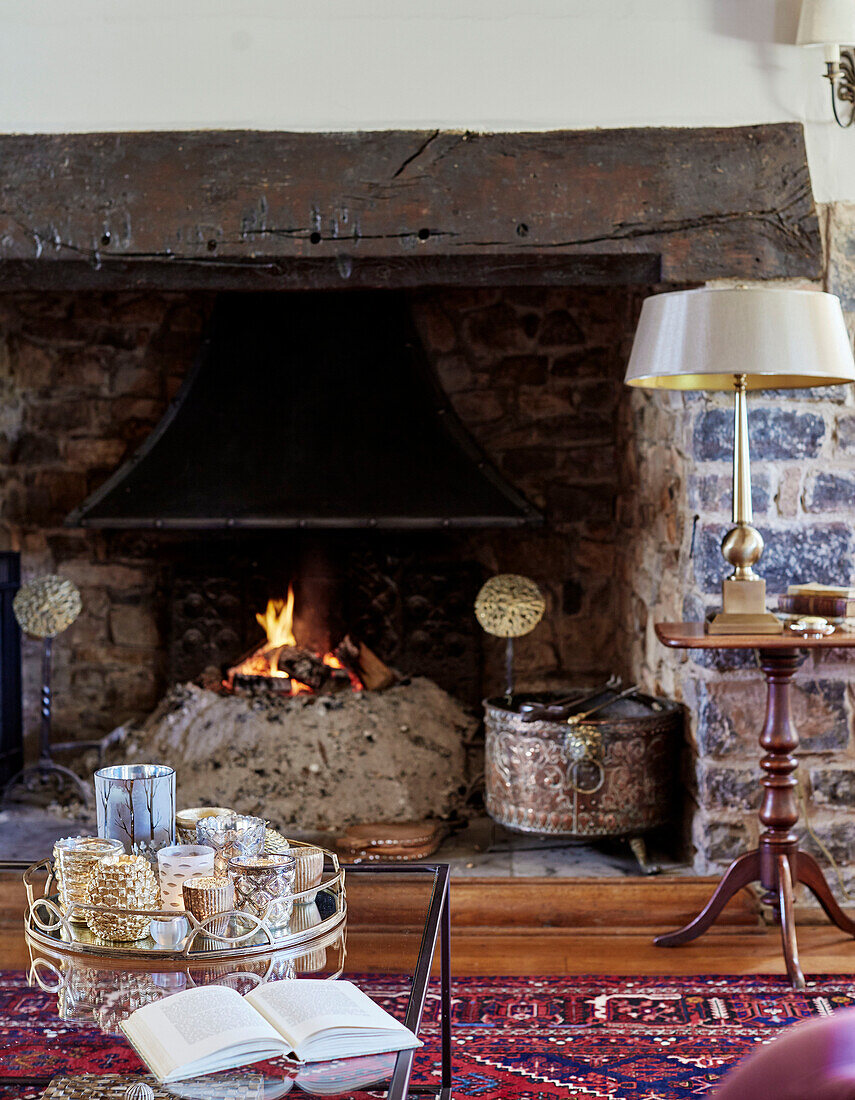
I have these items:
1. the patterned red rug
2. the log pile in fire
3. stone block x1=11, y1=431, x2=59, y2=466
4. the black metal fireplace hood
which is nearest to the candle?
the patterned red rug

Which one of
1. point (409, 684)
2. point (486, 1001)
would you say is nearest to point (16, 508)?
point (409, 684)

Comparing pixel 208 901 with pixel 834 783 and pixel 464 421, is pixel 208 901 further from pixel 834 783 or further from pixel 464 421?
pixel 464 421

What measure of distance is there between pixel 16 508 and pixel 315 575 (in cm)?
125

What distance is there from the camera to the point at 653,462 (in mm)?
3631

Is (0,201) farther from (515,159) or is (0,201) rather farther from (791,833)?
(791,833)

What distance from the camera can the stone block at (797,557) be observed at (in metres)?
3.06

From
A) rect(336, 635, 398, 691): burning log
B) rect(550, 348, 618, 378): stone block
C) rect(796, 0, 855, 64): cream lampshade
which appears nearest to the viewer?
rect(796, 0, 855, 64): cream lampshade

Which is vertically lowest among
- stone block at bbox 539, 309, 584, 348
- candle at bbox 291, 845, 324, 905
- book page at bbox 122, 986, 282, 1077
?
book page at bbox 122, 986, 282, 1077

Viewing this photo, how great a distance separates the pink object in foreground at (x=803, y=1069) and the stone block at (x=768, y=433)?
206cm

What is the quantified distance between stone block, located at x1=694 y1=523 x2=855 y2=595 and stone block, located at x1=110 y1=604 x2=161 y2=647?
234 centimetres

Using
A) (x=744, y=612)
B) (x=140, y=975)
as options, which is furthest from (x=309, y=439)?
(x=140, y=975)

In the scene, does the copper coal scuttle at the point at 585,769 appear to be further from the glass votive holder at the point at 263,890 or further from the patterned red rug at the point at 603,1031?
the glass votive holder at the point at 263,890

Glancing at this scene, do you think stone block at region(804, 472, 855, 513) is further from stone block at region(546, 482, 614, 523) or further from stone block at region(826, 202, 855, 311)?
stone block at region(546, 482, 614, 523)

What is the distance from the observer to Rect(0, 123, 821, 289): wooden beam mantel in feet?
9.84
